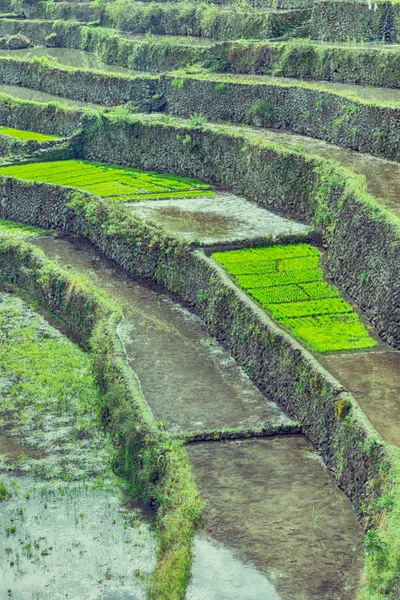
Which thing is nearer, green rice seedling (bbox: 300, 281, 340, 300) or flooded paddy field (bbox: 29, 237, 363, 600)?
flooded paddy field (bbox: 29, 237, 363, 600)

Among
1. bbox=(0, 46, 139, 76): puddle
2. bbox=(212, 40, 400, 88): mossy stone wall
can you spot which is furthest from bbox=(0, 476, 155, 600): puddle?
bbox=(0, 46, 139, 76): puddle

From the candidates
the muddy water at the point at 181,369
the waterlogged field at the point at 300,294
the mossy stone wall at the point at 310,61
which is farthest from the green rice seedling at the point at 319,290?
the mossy stone wall at the point at 310,61

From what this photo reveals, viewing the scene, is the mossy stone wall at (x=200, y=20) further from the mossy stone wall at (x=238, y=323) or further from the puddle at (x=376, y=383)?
the puddle at (x=376, y=383)

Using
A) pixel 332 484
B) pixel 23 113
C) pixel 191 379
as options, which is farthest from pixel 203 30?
pixel 332 484

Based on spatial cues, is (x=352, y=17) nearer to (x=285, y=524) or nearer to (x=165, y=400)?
(x=165, y=400)

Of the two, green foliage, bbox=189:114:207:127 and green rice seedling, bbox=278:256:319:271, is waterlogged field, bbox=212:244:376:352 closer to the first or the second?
green rice seedling, bbox=278:256:319:271

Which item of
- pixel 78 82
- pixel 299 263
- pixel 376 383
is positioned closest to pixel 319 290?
pixel 299 263
